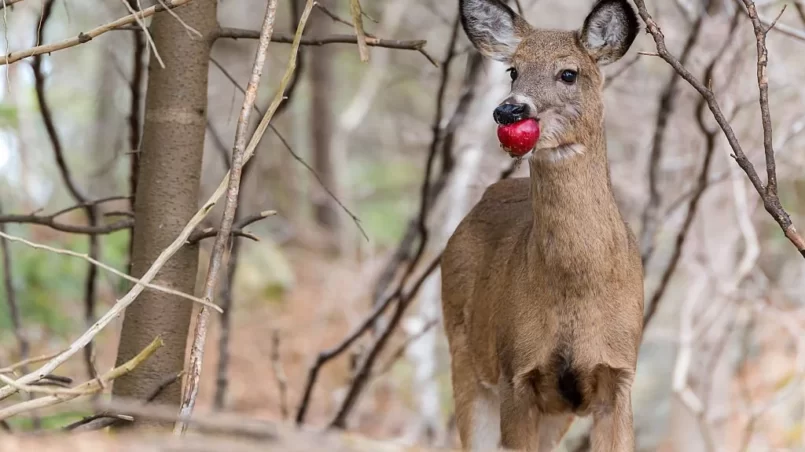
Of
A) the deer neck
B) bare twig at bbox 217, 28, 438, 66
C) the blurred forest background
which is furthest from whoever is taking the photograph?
the blurred forest background

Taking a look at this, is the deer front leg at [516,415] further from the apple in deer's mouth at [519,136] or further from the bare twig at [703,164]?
the bare twig at [703,164]

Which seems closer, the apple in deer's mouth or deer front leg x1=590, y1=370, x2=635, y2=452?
the apple in deer's mouth

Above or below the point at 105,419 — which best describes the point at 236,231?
above

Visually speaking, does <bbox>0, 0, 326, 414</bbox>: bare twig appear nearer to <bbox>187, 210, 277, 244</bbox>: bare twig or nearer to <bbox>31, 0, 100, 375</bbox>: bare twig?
<bbox>187, 210, 277, 244</bbox>: bare twig

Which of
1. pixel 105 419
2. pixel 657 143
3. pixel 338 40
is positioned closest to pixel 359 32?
pixel 338 40

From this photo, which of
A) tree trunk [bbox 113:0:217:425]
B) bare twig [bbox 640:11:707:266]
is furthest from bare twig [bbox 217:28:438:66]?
bare twig [bbox 640:11:707:266]

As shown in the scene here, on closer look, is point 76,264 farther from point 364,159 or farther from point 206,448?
point 364,159

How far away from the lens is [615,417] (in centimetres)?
435

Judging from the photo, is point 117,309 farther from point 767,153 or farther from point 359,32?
point 767,153

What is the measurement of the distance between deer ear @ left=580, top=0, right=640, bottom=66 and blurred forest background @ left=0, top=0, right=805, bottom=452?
1.70 ft

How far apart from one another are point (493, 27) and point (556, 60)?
0.42 meters

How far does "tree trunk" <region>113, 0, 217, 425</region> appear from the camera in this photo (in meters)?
3.89

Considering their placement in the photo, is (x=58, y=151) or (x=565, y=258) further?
(x=58, y=151)

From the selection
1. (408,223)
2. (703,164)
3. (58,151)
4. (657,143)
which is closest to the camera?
(58,151)
